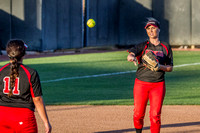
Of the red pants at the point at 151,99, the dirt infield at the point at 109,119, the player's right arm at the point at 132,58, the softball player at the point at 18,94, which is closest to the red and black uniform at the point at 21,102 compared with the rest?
the softball player at the point at 18,94

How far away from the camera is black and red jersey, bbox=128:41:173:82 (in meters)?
5.88

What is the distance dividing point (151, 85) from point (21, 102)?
8.02 feet

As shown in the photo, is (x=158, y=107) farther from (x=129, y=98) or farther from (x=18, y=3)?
(x=18, y=3)

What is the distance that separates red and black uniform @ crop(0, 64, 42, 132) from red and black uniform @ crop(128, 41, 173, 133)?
2293 millimetres

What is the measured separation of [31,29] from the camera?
2528 centimetres

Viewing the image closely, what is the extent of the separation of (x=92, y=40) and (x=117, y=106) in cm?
2055

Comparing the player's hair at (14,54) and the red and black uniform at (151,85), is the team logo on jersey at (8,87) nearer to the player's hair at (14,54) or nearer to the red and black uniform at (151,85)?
the player's hair at (14,54)

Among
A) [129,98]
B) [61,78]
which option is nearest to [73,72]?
[61,78]

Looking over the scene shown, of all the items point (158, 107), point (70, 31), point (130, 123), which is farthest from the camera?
point (70, 31)

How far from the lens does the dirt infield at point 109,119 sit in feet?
23.5

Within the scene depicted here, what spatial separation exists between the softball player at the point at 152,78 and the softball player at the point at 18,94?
2113 mm

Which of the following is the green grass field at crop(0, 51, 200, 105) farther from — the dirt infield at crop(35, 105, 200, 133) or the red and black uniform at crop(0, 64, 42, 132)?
the red and black uniform at crop(0, 64, 42, 132)

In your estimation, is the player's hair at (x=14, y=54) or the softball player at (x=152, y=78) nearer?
the player's hair at (x=14, y=54)

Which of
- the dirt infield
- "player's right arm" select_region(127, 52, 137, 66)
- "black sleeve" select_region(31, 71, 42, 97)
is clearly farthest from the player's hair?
the dirt infield
